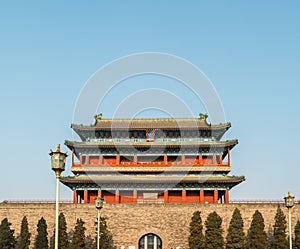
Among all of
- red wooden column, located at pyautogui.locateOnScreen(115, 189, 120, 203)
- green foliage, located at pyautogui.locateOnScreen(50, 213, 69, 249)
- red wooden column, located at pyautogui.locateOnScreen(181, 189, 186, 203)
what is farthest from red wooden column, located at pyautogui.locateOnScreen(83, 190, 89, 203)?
red wooden column, located at pyautogui.locateOnScreen(181, 189, 186, 203)

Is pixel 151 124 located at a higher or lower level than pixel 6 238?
higher

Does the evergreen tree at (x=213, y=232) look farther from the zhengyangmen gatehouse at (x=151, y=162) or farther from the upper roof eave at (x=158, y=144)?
the upper roof eave at (x=158, y=144)

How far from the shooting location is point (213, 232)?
4697 centimetres

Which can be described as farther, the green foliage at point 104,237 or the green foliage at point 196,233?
the green foliage at point 196,233

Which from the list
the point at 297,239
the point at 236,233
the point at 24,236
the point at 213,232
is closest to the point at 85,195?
the point at 24,236

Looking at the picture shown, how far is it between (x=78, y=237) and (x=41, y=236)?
331 centimetres

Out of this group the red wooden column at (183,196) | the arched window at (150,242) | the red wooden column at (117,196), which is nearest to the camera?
the arched window at (150,242)

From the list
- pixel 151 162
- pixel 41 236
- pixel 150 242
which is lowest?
pixel 150 242

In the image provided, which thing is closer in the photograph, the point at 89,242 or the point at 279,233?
the point at 279,233

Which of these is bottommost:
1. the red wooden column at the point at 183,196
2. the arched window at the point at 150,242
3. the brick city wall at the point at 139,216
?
the arched window at the point at 150,242

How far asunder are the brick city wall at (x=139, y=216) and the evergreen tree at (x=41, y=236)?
356 cm

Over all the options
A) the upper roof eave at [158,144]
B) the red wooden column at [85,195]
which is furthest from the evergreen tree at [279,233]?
the red wooden column at [85,195]

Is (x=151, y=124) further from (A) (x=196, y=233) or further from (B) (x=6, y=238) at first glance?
(B) (x=6, y=238)

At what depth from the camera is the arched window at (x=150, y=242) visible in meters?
51.5
